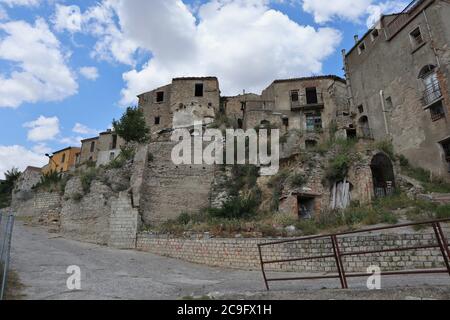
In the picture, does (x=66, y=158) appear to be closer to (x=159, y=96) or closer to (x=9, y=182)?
(x=9, y=182)

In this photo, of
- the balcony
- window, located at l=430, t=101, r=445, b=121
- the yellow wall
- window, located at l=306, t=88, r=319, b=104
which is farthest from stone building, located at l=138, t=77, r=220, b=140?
the yellow wall

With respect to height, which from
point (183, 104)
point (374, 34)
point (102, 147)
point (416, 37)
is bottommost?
point (102, 147)

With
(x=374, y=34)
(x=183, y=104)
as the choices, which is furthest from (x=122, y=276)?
(x=374, y=34)

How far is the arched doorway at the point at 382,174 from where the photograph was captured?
17.6m

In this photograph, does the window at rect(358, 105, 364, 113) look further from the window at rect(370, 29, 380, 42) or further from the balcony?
the window at rect(370, 29, 380, 42)

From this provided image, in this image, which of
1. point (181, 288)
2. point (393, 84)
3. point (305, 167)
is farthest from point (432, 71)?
point (181, 288)

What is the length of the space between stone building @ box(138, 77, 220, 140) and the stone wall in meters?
16.3

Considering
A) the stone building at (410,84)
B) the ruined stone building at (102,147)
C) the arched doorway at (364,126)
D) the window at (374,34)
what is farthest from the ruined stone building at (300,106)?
the ruined stone building at (102,147)

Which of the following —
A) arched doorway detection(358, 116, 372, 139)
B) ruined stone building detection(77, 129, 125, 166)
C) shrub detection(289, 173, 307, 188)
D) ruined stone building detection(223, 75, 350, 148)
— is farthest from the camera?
ruined stone building detection(77, 129, 125, 166)

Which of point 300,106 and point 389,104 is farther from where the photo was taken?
point 300,106

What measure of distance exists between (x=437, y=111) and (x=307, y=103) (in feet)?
37.6

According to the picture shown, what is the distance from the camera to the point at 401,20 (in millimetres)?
21922

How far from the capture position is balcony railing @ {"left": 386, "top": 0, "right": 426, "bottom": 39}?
21506 mm

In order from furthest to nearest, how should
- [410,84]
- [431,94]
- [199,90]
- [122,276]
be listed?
[199,90] → [410,84] → [431,94] → [122,276]
